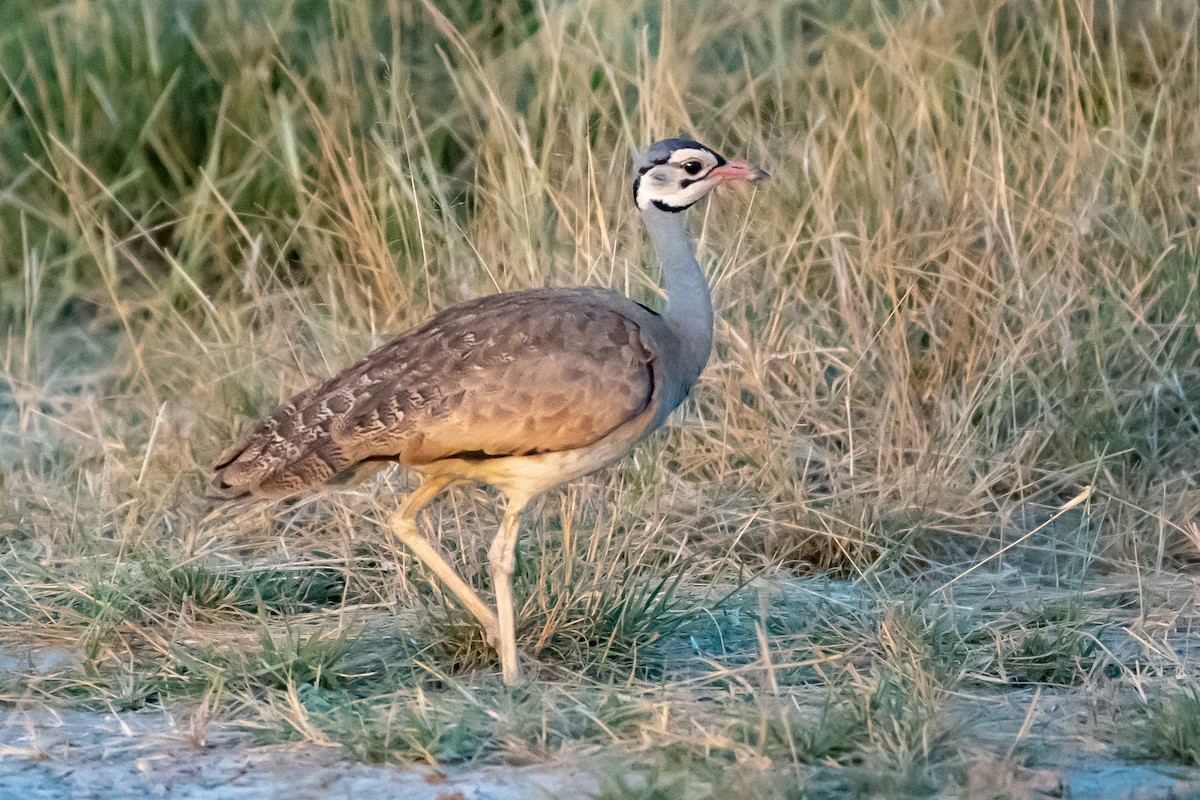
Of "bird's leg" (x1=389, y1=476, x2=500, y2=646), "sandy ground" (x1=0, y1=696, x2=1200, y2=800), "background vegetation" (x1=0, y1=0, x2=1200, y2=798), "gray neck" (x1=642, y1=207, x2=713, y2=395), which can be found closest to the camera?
"sandy ground" (x1=0, y1=696, x2=1200, y2=800)

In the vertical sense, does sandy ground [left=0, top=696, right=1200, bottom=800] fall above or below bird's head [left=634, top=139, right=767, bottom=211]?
below

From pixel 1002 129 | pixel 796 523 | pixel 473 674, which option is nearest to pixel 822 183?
pixel 1002 129

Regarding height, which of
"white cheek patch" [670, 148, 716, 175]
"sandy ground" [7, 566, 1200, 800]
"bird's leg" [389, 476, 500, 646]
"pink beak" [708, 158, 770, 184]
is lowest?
"sandy ground" [7, 566, 1200, 800]

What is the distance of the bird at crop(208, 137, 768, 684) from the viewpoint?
4.08 meters

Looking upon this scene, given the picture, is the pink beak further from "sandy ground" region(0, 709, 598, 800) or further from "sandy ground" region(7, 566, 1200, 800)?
"sandy ground" region(0, 709, 598, 800)

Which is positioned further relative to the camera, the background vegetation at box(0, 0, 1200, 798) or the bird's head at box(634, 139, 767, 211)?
the bird's head at box(634, 139, 767, 211)

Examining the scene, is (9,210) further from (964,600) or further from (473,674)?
(964,600)

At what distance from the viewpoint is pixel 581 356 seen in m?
4.16

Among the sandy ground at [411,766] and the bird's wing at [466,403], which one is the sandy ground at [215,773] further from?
the bird's wing at [466,403]

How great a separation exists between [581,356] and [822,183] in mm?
1841

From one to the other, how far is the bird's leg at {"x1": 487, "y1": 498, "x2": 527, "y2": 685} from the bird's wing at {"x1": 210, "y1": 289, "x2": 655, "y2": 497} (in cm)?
22

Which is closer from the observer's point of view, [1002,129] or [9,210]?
[1002,129]

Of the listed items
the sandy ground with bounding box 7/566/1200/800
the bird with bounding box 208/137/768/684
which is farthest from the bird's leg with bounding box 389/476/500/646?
the sandy ground with bounding box 7/566/1200/800

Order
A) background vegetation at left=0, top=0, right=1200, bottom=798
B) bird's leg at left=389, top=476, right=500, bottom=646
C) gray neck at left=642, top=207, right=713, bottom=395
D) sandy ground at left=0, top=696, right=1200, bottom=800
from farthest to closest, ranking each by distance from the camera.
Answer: gray neck at left=642, top=207, right=713, bottom=395, bird's leg at left=389, top=476, right=500, bottom=646, background vegetation at left=0, top=0, right=1200, bottom=798, sandy ground at left=0, top=696, right=1200, bottom=800
